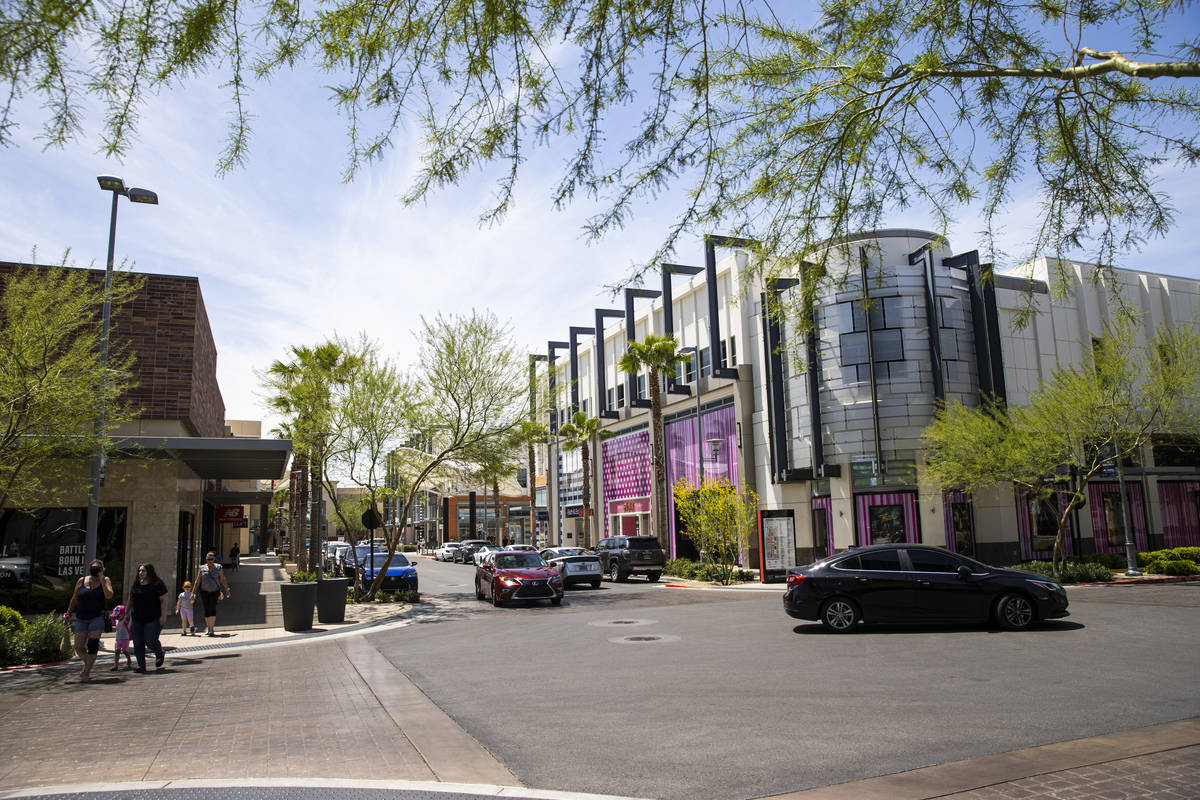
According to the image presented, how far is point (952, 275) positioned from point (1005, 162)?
24.7m

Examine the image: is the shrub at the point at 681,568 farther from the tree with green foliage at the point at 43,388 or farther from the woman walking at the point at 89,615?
the woman walking at the point at 89,615

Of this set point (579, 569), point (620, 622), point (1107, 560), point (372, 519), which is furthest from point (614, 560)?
point (1107, 560)

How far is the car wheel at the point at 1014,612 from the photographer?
13.3 metres

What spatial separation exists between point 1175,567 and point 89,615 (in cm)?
2974

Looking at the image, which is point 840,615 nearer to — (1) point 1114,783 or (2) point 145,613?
(1) point 1114,783

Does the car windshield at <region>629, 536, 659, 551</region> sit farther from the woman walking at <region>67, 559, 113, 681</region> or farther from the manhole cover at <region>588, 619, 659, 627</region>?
the woman walking at <region>67, 559, 113, 681</region>

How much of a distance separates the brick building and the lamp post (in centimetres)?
72

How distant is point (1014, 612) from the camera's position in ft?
43.8

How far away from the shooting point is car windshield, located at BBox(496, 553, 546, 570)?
23.5 metres

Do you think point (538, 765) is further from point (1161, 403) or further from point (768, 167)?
point (1161, 403)

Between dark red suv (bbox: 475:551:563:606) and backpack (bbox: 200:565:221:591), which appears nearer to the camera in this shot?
backpack (bbox: 200:565:221:591)

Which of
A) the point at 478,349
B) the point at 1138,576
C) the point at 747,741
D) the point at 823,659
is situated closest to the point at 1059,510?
the point at 1138,576

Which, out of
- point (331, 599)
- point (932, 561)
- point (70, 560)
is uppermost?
point (70, 560)

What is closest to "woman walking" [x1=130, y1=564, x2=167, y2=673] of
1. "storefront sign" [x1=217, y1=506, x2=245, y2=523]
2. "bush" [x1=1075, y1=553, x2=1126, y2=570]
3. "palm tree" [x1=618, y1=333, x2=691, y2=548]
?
"palm tree" [x1=618, y1=333, x2=691, y2=548]
